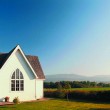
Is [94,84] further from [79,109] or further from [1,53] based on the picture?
[79,109]

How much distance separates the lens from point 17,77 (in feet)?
118

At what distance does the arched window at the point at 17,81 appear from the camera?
1393 inches

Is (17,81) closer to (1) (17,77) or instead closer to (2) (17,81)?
(2) (17,81)

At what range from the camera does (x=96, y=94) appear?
4362cm

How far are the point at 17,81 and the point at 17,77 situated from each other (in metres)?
0.57

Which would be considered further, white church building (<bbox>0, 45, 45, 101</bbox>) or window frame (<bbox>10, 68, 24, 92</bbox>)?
window frame (<bbox>10, 68, 24, 92</bbox>)

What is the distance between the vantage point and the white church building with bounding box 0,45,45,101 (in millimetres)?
34594

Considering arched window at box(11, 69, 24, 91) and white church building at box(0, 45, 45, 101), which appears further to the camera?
arched window at box(11, 69, 24, 91)

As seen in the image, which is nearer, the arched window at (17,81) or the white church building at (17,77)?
the white church building at (17,77)

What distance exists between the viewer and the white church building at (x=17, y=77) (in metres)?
34.6

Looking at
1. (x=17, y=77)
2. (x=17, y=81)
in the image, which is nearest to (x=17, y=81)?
(x=17, y=81)

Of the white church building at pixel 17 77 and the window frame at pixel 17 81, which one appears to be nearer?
the white church building at pixel 17 77

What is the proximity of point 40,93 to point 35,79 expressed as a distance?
409cm

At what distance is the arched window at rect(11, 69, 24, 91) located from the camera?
116 feet
